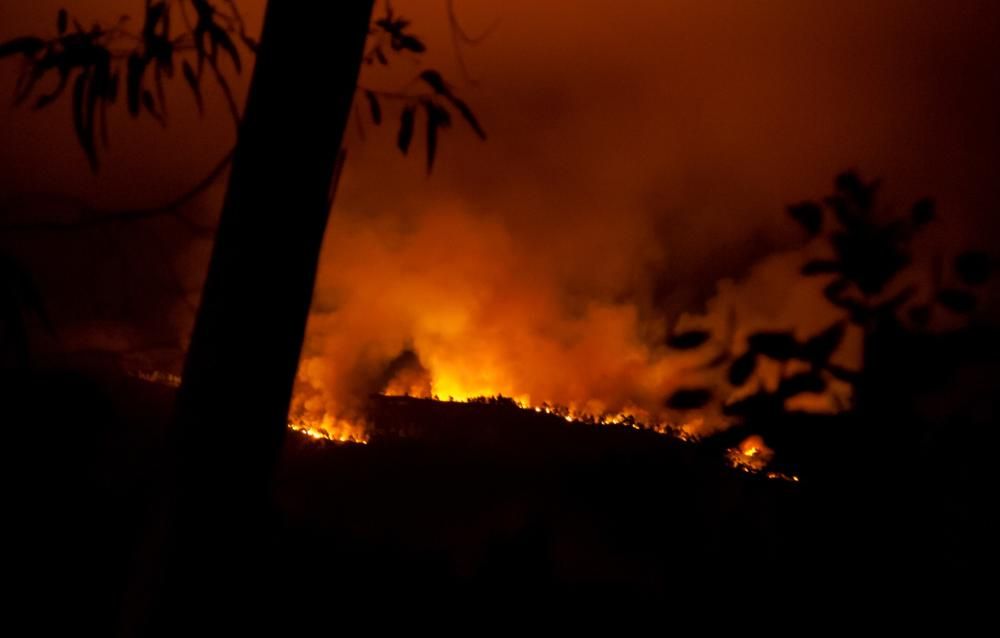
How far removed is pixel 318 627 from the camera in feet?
9.39

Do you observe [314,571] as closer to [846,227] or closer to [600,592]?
[600,592]

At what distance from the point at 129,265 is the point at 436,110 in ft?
14.4

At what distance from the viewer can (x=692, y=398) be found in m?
1.65

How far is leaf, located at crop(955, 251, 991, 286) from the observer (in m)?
1.63

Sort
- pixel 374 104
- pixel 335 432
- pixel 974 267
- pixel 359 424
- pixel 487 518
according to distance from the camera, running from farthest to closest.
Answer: pixel 359 424 → pixel 335 432 → pixel 487 518 → pixel 374 104 → pixel 974 267

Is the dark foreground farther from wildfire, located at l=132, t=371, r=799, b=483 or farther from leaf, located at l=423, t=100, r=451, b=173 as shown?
leaf, located at l=423, t=100, r=451, b=173

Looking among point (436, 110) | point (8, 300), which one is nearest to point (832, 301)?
point (436, 110)

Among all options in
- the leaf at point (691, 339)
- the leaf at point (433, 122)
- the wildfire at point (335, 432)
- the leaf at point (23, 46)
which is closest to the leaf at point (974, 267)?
the leaf at point (691, 339)

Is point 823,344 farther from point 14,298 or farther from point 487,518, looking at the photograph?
point 487,518

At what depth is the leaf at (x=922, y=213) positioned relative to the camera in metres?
1.67

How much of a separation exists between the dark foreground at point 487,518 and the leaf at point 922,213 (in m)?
0.44

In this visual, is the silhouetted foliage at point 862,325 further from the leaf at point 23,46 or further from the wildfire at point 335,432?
the wildfire at point 335,432

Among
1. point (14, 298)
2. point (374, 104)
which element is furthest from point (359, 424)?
point (14, 298)

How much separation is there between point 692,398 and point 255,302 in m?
0.85
